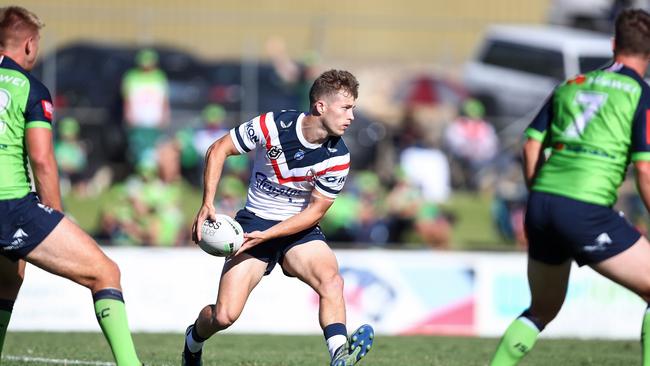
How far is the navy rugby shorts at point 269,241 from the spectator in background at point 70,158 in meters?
12.2

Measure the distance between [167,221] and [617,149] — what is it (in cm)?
1053

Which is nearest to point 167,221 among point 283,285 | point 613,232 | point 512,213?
point 283,285

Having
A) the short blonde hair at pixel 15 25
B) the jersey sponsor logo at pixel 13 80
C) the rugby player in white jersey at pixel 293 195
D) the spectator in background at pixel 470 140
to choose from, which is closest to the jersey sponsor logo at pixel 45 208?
the jersey sponsor logo at pixel 13 80

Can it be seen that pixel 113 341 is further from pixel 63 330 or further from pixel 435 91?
pixel 435 91

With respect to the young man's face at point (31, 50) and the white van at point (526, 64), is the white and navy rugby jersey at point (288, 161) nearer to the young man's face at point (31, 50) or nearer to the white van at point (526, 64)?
the young man's face at point (31, 50)

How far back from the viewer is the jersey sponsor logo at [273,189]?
7.60 meters

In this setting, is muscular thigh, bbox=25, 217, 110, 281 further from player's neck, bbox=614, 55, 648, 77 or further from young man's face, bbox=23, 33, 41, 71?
player's neck, bbox=614, 55, 648, 77

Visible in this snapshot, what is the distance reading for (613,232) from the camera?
20.7 ft

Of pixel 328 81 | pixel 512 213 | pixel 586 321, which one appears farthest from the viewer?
pixel 512 213

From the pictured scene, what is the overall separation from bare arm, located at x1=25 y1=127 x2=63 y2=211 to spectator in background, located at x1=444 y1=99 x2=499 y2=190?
1505 centimetres

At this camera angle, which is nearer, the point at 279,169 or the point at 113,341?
the point at 113,341

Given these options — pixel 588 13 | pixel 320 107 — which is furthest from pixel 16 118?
pixel 588 13

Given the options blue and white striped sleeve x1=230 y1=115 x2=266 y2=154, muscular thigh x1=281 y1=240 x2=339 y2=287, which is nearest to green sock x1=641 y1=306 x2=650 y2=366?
muscular thigh x1=281 y1=240 x2=339 y2=287

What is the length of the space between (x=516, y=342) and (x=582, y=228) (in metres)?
0.74
